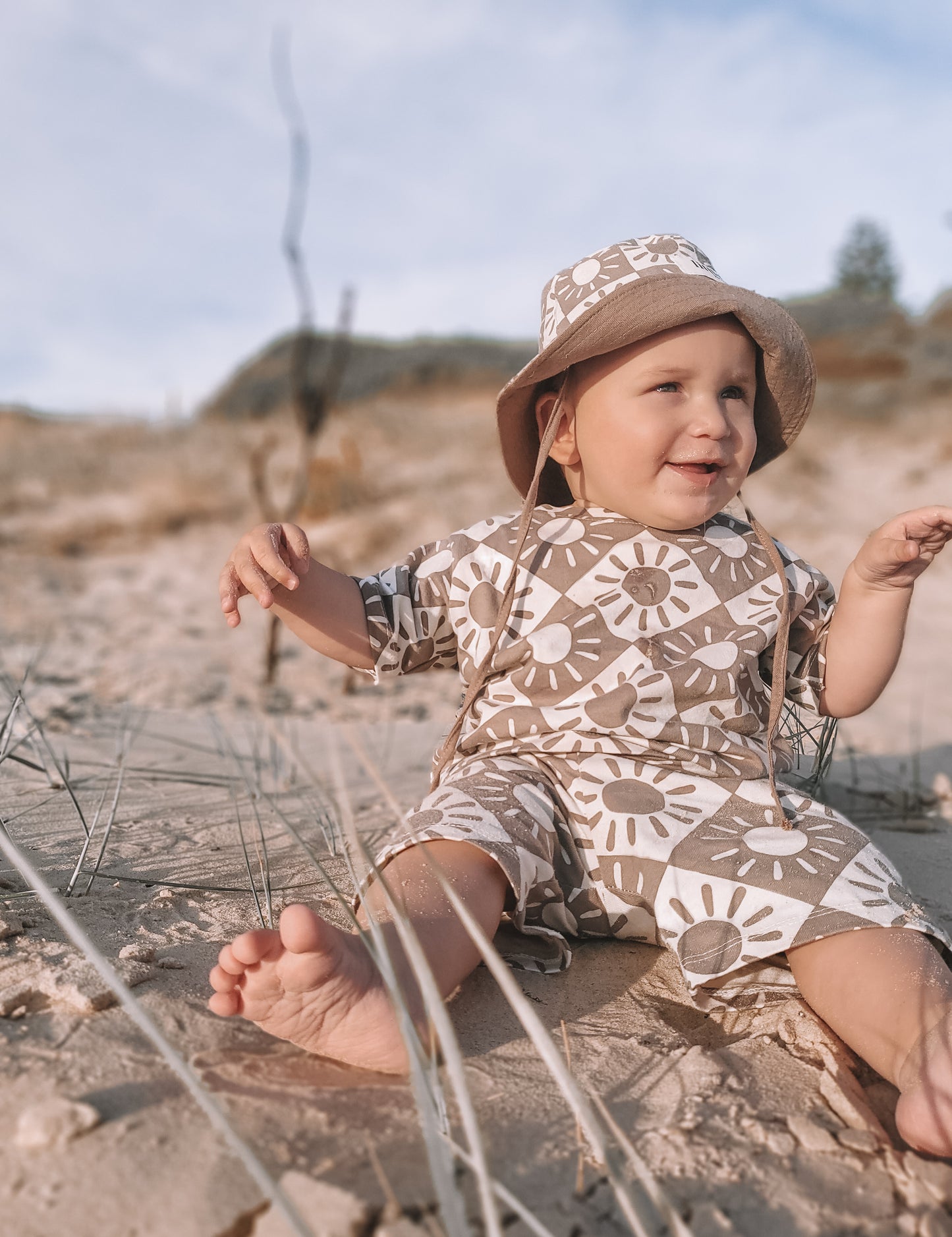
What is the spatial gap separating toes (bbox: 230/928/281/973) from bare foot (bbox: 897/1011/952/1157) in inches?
26.8

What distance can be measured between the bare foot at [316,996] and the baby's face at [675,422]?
90 centimetres

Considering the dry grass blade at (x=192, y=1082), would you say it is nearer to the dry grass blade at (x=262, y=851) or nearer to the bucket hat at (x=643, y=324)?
the dry grass blade at (x=262, y=851)

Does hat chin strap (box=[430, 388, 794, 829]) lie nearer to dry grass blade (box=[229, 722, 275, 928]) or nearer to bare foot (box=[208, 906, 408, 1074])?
dry grass blade (box=[229, 722, 275, 928])

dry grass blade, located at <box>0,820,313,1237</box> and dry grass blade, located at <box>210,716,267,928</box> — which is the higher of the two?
dry grass blade, located at <box>0,820,313,1237</box>

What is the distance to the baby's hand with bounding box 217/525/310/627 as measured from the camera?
55.6 inches

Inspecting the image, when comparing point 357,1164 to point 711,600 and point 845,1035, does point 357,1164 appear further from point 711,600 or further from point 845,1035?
point 711,600

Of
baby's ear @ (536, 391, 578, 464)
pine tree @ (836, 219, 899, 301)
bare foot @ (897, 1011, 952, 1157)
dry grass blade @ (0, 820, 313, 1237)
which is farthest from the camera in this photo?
pine tree @ (836, 219, 899, 301)

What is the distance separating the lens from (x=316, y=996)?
102 centimetres

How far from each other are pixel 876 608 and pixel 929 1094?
2.71 feet

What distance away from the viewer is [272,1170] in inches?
32.6

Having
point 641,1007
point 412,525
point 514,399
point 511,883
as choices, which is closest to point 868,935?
point 641,1007

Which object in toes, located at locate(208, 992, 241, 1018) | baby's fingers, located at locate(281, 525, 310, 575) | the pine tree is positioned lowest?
toes, located at locate(208, 992, 241, 1018)

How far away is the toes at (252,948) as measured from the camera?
1.01 m

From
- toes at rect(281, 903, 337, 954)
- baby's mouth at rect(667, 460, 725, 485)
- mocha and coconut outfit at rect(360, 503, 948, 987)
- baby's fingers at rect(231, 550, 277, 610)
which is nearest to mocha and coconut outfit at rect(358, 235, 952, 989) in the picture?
mocha and coconut outfit at rect(360, 503, 948, 987)
